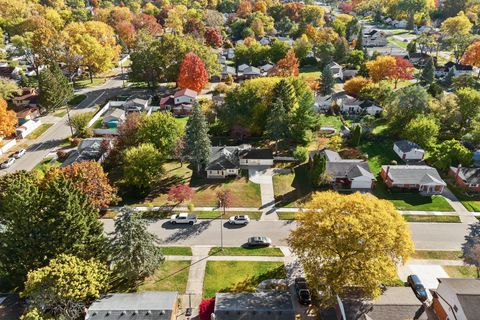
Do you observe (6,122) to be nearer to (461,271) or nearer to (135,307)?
(135,307)

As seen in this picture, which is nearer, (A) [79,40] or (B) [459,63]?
(A) [79,40]

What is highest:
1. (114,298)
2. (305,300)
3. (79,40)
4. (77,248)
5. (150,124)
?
(79,40)

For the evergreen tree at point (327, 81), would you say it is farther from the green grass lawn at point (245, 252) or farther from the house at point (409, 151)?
the green grass lawn at point (245, 252)

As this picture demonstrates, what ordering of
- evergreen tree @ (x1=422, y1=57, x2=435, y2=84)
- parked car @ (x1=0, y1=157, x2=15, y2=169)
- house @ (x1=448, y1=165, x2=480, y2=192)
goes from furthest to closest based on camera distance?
evergreen tree @ (x1=422, y1=57, x2=435, y2=84), parked car @ (x1=0, y1=157, x2=15, y2=169), house @ (x1=448, y1=165, x2=480, y2=192)

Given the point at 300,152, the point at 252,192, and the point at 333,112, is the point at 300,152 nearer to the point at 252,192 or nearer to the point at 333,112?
the point at 252,192

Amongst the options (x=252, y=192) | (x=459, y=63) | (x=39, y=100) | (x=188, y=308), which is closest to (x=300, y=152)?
(x=252, y=192)

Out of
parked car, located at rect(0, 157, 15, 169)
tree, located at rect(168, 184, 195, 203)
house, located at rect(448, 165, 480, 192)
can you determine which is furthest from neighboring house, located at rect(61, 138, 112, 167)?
house, located at rect(448, 165, 480, 192)

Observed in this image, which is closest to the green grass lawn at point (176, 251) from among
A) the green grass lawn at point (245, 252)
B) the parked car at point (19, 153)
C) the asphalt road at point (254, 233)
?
the asphalt road at point (254, 233)

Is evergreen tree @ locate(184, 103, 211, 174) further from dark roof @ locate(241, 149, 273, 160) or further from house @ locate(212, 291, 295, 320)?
house @ locate(212, 291, 295, 320)
